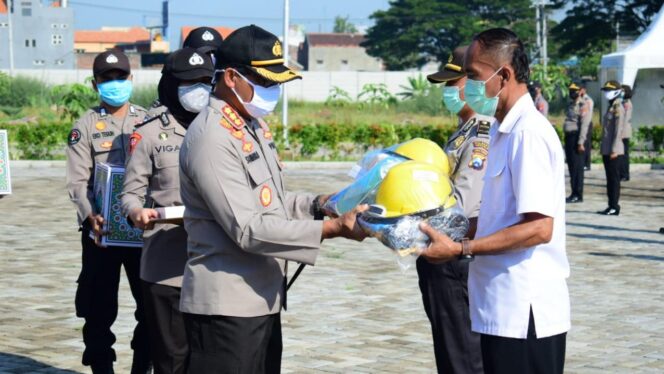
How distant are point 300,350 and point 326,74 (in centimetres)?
5076

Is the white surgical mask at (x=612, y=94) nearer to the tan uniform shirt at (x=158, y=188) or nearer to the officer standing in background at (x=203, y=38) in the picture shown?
the officer standing in background at (x=203, y=38)

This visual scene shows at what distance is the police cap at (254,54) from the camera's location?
4.11 m

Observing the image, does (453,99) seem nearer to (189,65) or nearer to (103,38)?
(189,65)

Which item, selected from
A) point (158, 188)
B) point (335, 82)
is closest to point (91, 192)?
point (158, 188)

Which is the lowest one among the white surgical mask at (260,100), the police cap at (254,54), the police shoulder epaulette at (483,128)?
the police shoulder epaulette at (483,128)

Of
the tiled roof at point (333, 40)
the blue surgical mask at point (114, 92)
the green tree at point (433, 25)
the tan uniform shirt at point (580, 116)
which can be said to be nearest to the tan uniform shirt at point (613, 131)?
the tan uniform shirt at point (580, 116)

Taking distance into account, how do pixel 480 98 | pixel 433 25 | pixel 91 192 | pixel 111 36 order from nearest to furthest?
1. pixel 480 98
2. pixel 91 192
3. pixel 433 25
4. pixel 111 36

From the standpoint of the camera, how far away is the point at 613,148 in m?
15.8

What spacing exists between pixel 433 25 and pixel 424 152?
80.5 meters

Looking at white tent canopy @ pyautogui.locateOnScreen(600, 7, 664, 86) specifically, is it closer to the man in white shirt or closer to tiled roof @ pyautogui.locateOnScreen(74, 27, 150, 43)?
the man in white shirt

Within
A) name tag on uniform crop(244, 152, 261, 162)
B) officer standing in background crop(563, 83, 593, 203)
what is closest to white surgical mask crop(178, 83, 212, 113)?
name tag on uniform crop(244, 152, 261, 162)

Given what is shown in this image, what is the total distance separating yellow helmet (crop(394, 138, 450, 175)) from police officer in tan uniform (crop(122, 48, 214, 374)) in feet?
4.99

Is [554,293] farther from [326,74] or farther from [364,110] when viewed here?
[326,74]

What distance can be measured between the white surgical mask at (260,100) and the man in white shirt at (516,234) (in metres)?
0.77
